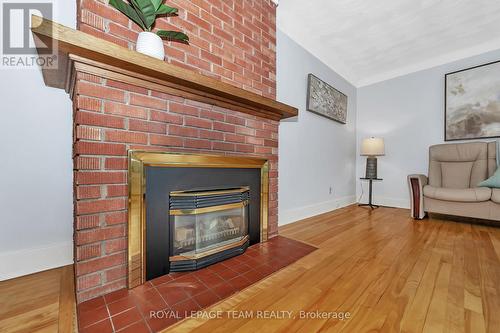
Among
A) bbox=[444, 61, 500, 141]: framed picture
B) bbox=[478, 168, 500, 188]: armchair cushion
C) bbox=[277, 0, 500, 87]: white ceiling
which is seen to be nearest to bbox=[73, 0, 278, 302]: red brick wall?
bbox=[277, 0, 500, 87]: white ceiling

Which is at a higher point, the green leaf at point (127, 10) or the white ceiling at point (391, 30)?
the white ceiling at point (391, 30)

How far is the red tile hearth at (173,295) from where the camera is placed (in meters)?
0.87

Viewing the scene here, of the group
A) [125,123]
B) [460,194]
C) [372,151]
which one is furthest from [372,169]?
[125,123]

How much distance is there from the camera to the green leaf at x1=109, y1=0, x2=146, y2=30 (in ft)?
3.32

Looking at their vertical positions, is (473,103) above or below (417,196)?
→ above

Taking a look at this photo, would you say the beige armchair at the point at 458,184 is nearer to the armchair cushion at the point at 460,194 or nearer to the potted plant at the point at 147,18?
the armchair cushion at the point at 460,194

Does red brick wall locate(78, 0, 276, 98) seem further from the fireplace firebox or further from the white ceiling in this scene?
the fireplace firebox

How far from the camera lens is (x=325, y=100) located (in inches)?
119

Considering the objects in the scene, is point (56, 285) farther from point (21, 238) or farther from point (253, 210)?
point (253, 210)

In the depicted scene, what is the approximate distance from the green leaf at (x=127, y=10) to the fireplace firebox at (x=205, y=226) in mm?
980

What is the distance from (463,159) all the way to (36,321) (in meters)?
4.38

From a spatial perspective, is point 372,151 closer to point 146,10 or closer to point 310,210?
point 310,210

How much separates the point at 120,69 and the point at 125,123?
0.27m

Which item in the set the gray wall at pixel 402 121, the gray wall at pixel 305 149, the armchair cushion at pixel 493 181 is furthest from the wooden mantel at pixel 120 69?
the gray wall at pixel 402 121
